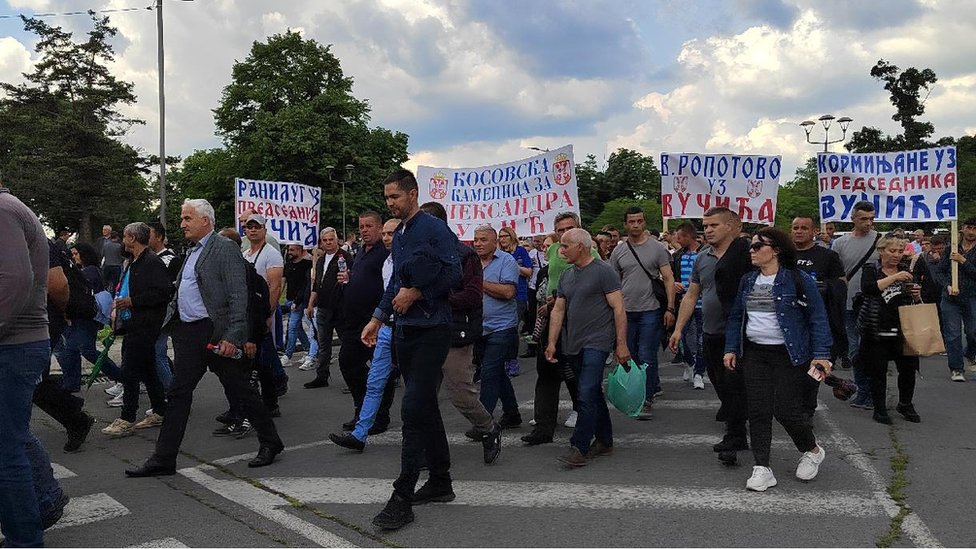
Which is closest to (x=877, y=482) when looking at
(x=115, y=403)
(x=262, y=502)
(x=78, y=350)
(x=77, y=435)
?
(x=262, y=502)

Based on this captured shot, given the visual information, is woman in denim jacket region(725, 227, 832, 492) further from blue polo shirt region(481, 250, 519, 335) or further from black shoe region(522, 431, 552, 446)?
blue polo shirt region(481, 250, 519, 335)

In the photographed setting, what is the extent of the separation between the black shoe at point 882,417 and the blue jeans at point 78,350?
7.37 m

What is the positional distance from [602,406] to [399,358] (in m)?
1.90

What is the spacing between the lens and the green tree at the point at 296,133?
1779 inches

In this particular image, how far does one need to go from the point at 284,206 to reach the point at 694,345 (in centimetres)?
656

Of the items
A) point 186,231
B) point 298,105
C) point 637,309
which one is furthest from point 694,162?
point 298,105

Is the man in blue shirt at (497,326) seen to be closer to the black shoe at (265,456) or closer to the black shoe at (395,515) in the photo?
the black shoe at (265,456)

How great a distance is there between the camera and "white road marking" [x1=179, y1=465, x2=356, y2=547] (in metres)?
4.31

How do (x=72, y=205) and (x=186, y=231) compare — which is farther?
(x=72, y=205)

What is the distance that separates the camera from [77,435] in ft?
21.2

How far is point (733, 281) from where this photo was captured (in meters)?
5.91

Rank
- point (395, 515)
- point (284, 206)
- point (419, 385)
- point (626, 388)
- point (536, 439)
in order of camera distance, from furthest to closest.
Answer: point (284, 206) < point (536, 439) < point (626, 388) < point (419, 385) < point (395, 515)

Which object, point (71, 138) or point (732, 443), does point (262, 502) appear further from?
point (71, 138)

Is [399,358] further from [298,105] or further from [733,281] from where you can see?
[298,105]
